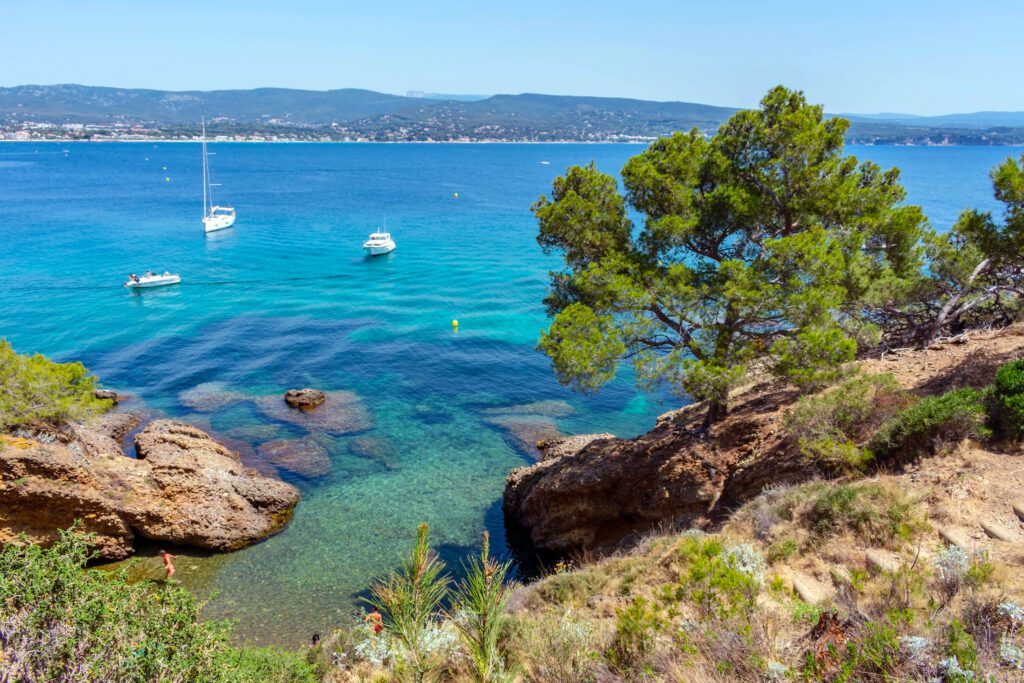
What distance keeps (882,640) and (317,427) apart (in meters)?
22.3

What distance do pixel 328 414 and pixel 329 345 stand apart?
9.07 meters

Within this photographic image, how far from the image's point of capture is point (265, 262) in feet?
173

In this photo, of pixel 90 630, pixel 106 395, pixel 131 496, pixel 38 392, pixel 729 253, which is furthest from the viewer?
pixel 106 395

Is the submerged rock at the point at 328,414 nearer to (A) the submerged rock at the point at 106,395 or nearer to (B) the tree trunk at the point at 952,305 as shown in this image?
(A) the submerged rock at the point at 106,395

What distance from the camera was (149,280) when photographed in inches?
1702

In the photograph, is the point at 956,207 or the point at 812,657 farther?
the point at 956,207

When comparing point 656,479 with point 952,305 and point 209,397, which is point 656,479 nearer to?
point 952,305

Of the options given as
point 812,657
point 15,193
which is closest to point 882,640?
point 812,657

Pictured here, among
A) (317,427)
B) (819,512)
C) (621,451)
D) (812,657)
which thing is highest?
(812,657)

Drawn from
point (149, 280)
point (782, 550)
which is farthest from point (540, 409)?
point (149, 280)

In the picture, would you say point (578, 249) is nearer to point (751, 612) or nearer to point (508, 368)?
point (751, 612)

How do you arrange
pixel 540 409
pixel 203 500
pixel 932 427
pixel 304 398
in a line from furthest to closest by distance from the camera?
pixel 540 409 < pixel 304 398 < pixel 203 500 < pixel 932 427

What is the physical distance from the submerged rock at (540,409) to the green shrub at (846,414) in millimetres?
14090

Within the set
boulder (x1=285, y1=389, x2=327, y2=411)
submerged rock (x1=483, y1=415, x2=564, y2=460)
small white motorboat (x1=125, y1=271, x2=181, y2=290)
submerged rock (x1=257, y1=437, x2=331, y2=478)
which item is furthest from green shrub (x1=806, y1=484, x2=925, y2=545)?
small white motorboat (x1=125, y1=271, x2=181, y2=290)
